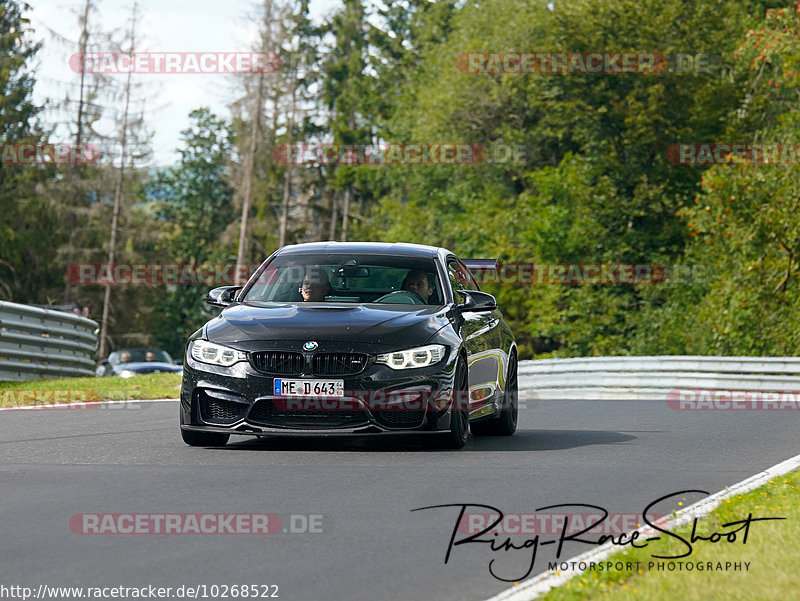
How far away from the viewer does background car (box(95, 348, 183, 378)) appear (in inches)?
1428

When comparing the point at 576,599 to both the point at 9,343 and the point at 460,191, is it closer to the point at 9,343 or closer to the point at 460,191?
the point at 9,343

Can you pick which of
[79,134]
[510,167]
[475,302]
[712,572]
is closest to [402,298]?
[475,302]

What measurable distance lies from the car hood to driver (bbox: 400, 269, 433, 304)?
0.50 metres

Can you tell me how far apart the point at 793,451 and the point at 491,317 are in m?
2.79

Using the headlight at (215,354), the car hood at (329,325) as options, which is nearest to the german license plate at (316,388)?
the car hood at (329,325)

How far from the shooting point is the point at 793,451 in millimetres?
11484

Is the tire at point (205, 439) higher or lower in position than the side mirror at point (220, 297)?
lower

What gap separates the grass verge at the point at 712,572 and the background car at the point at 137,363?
98.4 ft

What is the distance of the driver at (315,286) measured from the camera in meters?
11.4

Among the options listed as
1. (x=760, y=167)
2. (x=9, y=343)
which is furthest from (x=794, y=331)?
(x=9, y=343)

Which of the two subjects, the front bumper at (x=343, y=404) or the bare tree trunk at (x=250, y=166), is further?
the bare tree trunk at (x=250, y=166)

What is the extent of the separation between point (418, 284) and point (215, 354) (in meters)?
2.01

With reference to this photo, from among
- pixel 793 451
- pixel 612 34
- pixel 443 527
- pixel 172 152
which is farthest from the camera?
pixel 172 152

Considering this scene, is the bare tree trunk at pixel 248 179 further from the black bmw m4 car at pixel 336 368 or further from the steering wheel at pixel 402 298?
the black bmw m4 car at pixel 336 368
